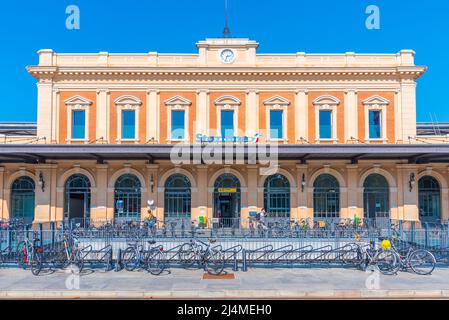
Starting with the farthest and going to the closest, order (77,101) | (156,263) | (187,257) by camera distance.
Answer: (77,101) → (187,257) → (156,263)

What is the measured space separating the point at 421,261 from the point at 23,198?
24.4 m

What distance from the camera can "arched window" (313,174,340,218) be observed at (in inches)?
1013

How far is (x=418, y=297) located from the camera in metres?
9.93

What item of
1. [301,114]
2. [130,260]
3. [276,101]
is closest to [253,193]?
[301,114]

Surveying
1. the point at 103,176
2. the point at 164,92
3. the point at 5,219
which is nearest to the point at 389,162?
the point at 164,92

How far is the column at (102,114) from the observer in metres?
26.2

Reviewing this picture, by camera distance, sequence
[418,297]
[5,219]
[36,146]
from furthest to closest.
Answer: [5,219]
[36,146]
[418,297]

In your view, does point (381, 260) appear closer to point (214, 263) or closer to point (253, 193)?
Result: point (214, 263)

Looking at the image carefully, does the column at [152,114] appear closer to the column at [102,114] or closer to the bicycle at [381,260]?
the column at [102,114]

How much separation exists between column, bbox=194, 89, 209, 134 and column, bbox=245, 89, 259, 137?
9.31 feet

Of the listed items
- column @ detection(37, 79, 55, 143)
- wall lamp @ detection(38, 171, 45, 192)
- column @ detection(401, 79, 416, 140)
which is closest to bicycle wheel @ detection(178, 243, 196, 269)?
wall lamp @ detection(38, 171, 45, 192)

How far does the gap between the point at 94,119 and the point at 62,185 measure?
4.96 m

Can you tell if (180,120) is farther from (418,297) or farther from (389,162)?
(418,297)

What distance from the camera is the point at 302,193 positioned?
83.8 ft
